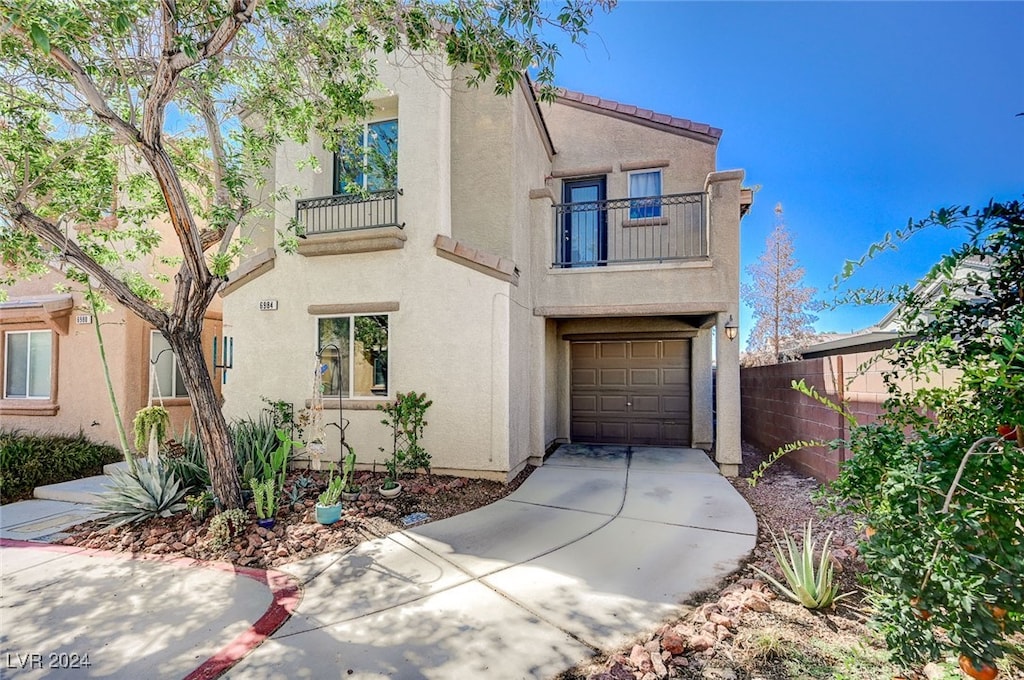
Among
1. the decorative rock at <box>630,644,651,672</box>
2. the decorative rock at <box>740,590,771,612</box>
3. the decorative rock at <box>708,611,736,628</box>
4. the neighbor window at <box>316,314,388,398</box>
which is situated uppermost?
the neighbor window at <box>316,314,388,398</box>

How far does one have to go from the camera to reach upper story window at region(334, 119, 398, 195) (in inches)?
317

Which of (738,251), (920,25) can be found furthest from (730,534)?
(920,25)

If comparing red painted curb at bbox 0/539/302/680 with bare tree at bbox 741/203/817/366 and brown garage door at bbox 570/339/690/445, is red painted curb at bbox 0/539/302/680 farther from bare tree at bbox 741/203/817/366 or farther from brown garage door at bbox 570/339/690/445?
bare tree at bbox 741/203/817/366

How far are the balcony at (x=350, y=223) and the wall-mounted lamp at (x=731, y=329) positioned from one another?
5.79 meters

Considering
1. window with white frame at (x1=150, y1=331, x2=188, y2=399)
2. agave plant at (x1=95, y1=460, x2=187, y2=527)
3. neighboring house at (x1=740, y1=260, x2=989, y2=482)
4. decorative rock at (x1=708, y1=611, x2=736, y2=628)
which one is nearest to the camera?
decorative rock at (x1=708, y1=611, x2=736, y2=628)

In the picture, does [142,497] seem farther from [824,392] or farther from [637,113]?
[637,113]

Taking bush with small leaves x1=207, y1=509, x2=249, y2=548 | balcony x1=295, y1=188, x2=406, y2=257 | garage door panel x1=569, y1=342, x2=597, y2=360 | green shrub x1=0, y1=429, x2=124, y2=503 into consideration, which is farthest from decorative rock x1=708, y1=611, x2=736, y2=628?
green shrub x1=0, y1=429, x2=124, y2=503

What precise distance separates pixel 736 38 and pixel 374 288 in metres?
7.30

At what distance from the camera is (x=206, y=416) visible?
18.3 ft

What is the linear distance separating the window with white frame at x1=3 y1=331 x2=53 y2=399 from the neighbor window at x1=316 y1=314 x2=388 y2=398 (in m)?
6.86

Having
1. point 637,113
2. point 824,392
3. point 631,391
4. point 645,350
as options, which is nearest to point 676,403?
point 631,391

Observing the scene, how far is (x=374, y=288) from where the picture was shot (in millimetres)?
8000

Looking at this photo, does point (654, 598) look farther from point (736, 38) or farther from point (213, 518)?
point (736, 38)

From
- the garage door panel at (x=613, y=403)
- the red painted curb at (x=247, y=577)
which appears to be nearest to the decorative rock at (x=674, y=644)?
the red painted curb at (x=247, y=577)
